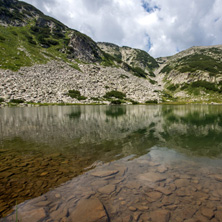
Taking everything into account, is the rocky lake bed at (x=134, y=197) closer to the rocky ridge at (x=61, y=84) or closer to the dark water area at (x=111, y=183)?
the dark water area at (x=111, y=183)

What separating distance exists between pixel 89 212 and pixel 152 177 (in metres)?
4.59

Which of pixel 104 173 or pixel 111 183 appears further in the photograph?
pixel 104 173

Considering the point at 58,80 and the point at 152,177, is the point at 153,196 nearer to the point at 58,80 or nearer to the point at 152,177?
the point at 152,177

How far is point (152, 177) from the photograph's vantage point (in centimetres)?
921

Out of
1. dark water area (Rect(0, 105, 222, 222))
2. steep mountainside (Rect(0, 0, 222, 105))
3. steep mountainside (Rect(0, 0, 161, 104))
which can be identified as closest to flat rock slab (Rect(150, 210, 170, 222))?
dark water area (Rect(0, 105, 222, 222))

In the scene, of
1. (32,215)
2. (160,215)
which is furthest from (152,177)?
(32,215)

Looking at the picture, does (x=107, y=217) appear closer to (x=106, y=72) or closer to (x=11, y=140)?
(x=11, y=140)

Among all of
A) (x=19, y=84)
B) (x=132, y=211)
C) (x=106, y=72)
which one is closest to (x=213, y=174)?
(x=132, y=211)

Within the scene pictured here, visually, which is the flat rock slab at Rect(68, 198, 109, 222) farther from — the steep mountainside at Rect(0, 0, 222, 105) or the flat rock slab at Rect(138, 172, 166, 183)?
the steep mountainside at Rect(0, 0, 222, 105)

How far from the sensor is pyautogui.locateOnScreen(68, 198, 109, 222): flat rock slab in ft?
19.0

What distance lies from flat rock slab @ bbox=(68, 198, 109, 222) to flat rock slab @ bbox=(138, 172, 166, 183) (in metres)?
3.49

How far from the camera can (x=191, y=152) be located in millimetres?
14172

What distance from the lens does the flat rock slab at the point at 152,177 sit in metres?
8.87

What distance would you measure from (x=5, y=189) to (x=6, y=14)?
268 meters
